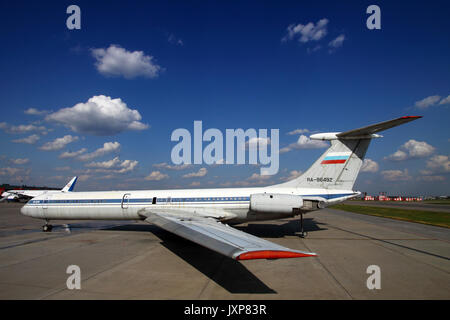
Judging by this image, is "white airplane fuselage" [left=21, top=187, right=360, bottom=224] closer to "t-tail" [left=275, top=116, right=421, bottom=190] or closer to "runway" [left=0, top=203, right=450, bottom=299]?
"t-tail" [left=275, top=116, right=421, bottom=190]

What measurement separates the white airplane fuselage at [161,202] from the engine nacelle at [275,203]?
546 mm

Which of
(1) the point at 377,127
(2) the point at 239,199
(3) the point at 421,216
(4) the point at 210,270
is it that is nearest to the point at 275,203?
(2) the point at 239,199

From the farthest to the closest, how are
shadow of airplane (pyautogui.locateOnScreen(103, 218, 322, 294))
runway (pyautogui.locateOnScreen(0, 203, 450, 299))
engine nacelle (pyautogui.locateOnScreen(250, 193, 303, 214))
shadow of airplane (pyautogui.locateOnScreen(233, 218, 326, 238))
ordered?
shadow of airplane (pyautogui.locateOnScreen(233, 218, 326, 238)) < engine nacelle (pyautogui.locateOnScreen(250, 193, 303, 214)) < shadow of airplane (pyautogui.locateOnScreen(103, 218, 322, 294)) < runway (pyautogui.locateOnScreen(0, 203, 450, 299))

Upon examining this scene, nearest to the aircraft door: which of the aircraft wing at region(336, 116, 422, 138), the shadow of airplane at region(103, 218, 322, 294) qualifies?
the shadow of airplane at region(103, 218, 322, 294)

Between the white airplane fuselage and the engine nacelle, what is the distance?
55cm

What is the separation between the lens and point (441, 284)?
596 centimetres

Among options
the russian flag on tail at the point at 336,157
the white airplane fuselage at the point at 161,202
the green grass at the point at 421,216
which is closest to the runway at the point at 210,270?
the white airplane fuselage at the point at 161,202

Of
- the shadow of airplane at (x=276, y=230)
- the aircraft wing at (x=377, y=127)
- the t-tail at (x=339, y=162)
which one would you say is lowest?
the shadow of airplane at (x=276, y=230)

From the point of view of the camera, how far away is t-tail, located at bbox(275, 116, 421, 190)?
11.9 m

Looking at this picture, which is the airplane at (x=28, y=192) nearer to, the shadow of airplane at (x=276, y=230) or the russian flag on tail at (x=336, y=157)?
the shadow of airplane at (x=276, y=230)

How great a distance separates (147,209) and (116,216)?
2169 mm

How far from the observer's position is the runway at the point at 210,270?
5418mm

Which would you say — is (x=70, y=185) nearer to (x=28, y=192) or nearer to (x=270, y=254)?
(x=28, y=192)
